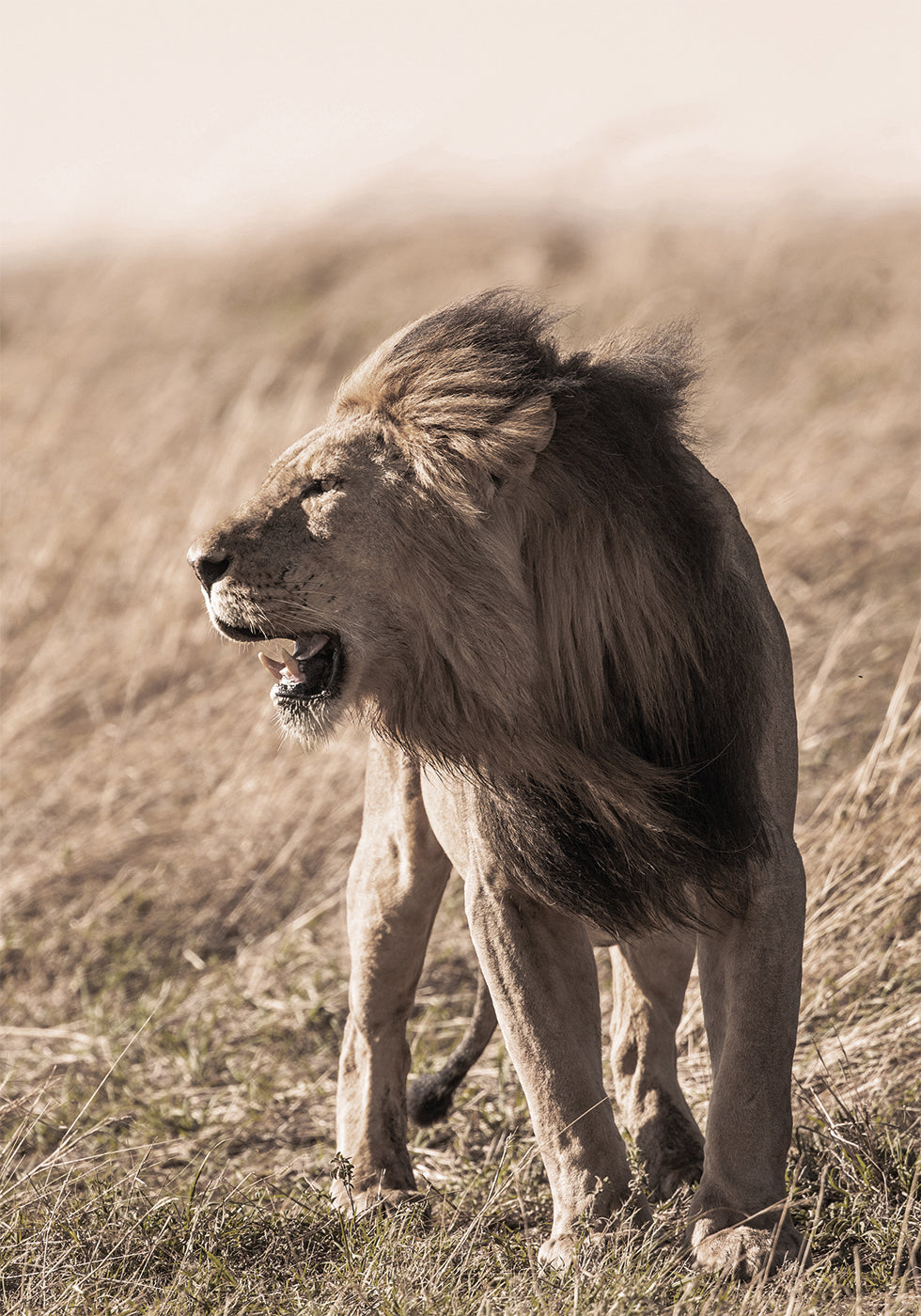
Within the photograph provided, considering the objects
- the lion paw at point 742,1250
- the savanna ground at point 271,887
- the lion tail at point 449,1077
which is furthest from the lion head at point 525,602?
the lion tail at point 449,1077

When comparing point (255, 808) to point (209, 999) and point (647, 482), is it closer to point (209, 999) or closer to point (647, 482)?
point (209, 999)

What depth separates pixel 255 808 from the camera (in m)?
5.92

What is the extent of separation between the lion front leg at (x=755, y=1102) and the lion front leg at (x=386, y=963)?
0.93 m

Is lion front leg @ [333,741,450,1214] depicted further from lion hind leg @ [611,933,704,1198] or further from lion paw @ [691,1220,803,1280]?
lion paw @ [691,1220,803,1280]

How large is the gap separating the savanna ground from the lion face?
776mm

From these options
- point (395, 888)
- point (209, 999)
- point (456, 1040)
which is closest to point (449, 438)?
point (395, 888)

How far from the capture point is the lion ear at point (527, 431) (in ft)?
8.93

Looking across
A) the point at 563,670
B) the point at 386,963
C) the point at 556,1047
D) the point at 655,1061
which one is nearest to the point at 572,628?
the point at 563,670

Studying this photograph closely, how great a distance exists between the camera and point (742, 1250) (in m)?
2.73

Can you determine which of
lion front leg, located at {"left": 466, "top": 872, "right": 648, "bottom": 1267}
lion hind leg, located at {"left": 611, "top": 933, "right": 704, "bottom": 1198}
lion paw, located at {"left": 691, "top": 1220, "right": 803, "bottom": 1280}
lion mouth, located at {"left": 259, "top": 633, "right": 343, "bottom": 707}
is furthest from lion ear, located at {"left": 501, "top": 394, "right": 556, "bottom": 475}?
lion paw, located at {"left": 691, "top": 1220, "right": 803, "bottom": 1280}

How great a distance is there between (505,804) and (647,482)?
2.24 ft

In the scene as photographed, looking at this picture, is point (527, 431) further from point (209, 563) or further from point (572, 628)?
point (209, 563)

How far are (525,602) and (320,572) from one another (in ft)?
1.29

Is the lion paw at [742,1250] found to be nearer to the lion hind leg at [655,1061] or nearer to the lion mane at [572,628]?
the lion mane at [572,628]
